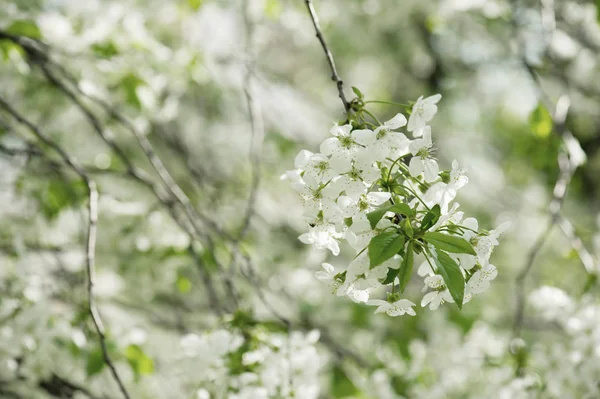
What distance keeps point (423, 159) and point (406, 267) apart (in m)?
0.20

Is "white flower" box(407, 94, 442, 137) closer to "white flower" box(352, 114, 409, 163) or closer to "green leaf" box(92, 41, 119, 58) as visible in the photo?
"white flower" box(352, 114, 409, 163)

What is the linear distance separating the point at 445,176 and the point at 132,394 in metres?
2.21

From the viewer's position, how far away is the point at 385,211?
0.87 m

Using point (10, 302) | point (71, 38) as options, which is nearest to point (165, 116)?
point (71, 38)

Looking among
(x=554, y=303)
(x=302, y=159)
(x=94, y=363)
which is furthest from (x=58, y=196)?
(x=554, y=303)

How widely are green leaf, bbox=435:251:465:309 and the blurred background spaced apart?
0.54 meters

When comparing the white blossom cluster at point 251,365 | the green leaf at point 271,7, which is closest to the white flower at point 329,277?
the white blossom cluster at point 251,365

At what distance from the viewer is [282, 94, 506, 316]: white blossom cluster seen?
886 millimetres

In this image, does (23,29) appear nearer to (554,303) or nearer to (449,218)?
(449,218)

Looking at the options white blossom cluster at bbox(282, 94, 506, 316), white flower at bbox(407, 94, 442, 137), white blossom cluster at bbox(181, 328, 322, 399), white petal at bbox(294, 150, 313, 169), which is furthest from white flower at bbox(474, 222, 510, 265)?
white blossom cluster at bbox(181, 328, 322, 399)

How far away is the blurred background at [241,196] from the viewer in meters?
2.11

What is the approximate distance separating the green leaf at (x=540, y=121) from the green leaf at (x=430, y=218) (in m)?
1.67

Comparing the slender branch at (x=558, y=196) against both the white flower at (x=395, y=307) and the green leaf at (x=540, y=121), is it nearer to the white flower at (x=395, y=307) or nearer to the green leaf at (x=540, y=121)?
the green leaf at (x=540, y=121)

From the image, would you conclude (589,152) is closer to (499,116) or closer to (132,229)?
(499,116)
